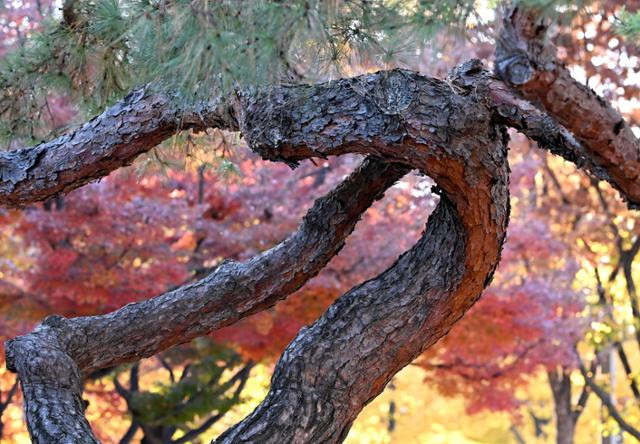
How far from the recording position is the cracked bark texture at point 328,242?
2268 millimetres

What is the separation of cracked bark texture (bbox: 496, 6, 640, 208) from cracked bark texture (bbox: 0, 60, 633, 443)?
0.26ft

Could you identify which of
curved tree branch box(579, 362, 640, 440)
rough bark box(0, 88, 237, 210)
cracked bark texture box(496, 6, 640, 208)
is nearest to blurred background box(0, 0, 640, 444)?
curved tree branch box(579, 362, 640, 440)

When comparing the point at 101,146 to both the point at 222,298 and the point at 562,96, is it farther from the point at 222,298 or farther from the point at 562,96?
the point at 562,96

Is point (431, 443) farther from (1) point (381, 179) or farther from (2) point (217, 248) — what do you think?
(1) point (381, 179)

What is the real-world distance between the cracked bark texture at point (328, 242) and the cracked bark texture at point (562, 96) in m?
0.08

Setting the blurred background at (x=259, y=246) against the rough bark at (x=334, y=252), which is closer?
the rough bark at (x=334, y=252)

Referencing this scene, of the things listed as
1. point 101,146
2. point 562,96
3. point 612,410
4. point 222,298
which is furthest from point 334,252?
point 612,410

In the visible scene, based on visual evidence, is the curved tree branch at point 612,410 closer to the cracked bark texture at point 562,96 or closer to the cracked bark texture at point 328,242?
the cracked bark texture at point 328,242

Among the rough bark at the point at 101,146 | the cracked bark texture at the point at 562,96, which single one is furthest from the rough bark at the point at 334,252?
the cracked bark texture at the point at 562,96

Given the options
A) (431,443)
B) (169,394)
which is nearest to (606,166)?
(169,394)

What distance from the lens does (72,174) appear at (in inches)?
115

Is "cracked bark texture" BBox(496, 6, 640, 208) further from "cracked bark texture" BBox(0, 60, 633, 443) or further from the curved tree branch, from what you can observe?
the curved tree branch

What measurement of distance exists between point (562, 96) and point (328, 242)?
4.62ft

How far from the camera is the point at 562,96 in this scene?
5.77ft
